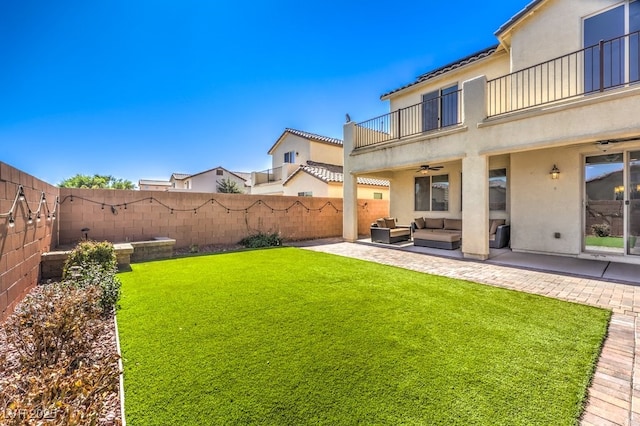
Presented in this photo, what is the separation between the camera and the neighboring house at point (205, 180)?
36.0 m

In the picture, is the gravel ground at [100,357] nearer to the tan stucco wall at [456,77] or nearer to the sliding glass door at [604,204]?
the sliding glass door at [604,204]

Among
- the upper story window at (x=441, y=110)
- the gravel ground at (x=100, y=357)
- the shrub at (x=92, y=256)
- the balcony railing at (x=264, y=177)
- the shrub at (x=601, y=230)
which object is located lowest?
the gravel ground at (x=100, y=357)

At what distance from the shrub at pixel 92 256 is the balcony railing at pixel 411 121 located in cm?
958

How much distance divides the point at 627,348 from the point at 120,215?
11.9 m

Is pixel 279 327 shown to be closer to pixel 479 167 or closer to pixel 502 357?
pixel 502 357

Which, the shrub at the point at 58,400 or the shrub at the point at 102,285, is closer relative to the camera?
the shrub at the point at 58,400

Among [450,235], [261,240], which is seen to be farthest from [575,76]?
[261,240]

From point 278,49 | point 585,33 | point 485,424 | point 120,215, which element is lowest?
point 485,424

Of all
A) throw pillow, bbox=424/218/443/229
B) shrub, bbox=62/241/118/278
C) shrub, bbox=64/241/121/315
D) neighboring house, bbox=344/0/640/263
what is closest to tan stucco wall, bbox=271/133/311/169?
throw pillow, bbox=424/218/443/229

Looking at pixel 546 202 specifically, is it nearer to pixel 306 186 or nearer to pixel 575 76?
pixel 575 76

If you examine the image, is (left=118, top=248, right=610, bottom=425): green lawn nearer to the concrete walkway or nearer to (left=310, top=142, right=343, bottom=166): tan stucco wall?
the concrete walkway

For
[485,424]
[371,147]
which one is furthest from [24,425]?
[371,147]

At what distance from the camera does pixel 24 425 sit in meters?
1.51

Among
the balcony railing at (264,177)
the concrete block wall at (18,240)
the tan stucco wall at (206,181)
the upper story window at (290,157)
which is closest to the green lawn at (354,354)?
the concrete block wall at (18,240)
